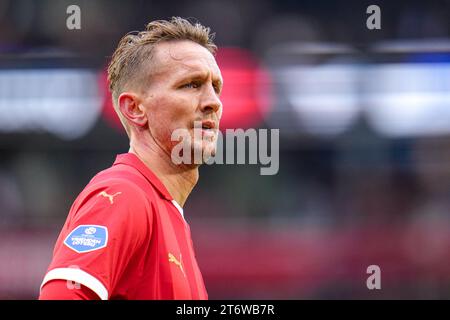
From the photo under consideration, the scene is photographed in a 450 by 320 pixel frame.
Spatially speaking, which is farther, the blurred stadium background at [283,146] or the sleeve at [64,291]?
the blurred stadium background at [283,146]

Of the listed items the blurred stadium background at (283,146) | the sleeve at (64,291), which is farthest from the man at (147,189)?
the blurred stadium background at (283,146)

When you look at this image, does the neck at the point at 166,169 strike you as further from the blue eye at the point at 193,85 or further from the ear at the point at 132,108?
the blue eye at the point at 193,85

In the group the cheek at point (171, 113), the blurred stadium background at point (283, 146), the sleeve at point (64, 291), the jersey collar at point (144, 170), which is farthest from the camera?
the blurred stadium background at point (283, 146)

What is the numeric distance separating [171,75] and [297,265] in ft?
16.4

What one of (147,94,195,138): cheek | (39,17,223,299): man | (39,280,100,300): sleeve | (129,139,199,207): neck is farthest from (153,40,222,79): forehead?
(39,280,100,300): sleeve

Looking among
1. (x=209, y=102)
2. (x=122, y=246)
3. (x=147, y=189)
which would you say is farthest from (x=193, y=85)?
(x=122, y=246)

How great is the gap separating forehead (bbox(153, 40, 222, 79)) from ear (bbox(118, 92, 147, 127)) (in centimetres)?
14

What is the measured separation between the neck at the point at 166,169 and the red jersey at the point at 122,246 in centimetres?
24

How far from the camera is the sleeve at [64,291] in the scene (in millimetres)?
2105

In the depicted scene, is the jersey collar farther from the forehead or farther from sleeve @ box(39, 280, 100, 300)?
sleeve @ box(39, 280, 100, 300)

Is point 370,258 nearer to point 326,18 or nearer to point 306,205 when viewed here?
point 306,205

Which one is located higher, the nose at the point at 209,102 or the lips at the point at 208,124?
the nose at the point at 209,102

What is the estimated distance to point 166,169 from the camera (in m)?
2.84

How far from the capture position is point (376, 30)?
870cm
